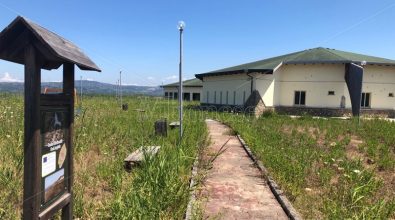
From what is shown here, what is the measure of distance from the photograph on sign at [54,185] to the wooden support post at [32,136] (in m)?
0.19

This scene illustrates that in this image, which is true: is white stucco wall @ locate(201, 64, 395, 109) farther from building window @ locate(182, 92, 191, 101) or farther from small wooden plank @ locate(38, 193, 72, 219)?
building window @ locate(182, 92, 191, 101)

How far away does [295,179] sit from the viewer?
609cm

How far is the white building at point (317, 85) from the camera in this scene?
2312 cm

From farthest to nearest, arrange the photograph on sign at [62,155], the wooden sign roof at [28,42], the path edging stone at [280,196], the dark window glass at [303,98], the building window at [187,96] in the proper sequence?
the building window at [187,96] → the dark window glass at [303,98] → the path edging stone at [280,196] → the photograph on sign at [62,155] → the wooden sign roof at [28,42]

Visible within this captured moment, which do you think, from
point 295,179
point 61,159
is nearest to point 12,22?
point 61,159

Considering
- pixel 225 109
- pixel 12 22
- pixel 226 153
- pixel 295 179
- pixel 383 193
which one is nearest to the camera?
pixel 12 22

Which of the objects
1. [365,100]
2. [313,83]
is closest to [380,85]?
[365,100]

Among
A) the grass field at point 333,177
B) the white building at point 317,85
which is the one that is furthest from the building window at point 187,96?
the grass field at point 333,177

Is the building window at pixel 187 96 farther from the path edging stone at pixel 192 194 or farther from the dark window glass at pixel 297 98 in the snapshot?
the path edging stone at pixel 192 194

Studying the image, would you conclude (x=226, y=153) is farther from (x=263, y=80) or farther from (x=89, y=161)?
(x=263, y=80)

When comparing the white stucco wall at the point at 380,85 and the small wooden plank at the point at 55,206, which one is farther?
the white stucco wall at the point at 380,85

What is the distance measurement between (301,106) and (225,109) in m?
6.24

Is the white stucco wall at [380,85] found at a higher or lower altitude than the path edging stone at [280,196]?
higher

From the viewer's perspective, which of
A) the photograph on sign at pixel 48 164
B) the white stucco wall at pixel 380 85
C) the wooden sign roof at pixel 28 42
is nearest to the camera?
the wooden sign roof at pixel 28 42
